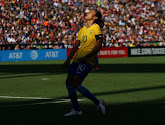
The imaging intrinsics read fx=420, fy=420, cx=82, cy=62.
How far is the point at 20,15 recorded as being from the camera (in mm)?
40812

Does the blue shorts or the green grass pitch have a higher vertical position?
the blue shorts

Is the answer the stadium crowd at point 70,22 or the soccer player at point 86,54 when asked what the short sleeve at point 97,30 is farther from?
the stadium crowd at point 70,22

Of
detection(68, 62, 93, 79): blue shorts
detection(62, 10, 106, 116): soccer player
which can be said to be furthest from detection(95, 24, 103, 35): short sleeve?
detection(68, 62, 93, 79): blue shorts

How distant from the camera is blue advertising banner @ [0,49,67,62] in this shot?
37.8 m

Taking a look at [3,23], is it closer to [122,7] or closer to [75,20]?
[75,20]

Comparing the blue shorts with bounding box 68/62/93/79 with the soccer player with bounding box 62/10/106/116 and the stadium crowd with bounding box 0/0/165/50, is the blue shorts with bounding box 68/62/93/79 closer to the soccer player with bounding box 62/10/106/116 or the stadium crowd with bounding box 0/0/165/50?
the soccer player with bounding box 62/10/106/116

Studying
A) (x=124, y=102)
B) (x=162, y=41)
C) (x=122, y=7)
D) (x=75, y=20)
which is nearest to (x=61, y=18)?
(x=75, y=20)

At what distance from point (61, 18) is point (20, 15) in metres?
5.05

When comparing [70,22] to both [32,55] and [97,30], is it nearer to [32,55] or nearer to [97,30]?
[32,55]

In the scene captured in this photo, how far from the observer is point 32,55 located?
39.2 meters

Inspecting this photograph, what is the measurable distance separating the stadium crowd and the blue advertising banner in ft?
1.55

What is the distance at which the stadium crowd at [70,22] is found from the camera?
3969 cm

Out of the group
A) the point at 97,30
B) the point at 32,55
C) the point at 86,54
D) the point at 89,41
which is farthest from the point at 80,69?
the point at 32,55

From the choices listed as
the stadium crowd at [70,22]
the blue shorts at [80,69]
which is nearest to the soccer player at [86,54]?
the blue shorts at [80,69]
